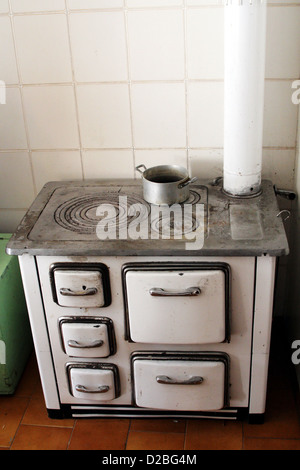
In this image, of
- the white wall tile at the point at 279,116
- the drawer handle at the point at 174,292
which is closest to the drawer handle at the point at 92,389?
the drawer handle at the point at 174,292

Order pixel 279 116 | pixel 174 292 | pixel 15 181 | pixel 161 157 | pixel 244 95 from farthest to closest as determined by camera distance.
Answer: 1. pixel 15 181
2. pixel 161 157
3. pixel 279 116
4. pixel 244 95
5. pixel 174 292

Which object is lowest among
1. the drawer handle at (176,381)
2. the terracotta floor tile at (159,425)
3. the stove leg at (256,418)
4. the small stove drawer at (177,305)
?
the terracotta floor tile at (159,425)

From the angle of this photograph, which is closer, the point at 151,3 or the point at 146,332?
the point at 146,332

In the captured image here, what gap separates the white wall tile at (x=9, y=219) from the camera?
7.71 ft

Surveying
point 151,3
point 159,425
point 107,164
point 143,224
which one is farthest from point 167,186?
point 159,425

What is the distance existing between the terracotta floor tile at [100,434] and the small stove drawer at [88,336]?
0.99ft

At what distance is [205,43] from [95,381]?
1.18 m

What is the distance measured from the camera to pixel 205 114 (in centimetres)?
208

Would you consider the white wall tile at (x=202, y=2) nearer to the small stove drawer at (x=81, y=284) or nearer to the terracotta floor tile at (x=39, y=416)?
the small stove drawer at (x=81, y=284)

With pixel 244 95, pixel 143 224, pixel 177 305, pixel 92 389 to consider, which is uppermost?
pixel 244 95

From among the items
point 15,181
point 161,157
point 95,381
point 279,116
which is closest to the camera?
point 95,381

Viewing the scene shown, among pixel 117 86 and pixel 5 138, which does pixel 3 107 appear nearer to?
pixel 5 138

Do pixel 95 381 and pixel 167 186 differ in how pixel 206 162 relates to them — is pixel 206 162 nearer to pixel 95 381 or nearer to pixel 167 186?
pixel 167 186
